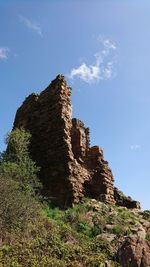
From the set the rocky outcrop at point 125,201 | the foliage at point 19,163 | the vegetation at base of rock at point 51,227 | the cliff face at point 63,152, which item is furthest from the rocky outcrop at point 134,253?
the rocky outcrop at point 125,201

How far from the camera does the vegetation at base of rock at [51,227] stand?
17.6 meters

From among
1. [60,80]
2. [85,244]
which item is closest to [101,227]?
[85,244]

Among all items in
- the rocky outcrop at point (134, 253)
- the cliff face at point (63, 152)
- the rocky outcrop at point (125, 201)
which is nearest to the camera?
the rocky outcrop at point (134, 253)

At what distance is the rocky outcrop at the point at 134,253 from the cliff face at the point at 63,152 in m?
10.2

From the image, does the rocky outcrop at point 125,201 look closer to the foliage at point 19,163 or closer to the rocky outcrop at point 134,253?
the foliage at point 19,163

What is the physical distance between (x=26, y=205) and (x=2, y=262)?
5789mm

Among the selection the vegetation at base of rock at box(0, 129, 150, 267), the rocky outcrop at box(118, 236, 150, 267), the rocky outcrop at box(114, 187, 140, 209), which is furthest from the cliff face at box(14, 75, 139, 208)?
the rocky outcrop at box(118, 236, 150, 267)

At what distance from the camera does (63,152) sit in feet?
105

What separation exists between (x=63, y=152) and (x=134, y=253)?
14.2 meters

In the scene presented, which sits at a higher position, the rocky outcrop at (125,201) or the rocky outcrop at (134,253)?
the rocky outcrop at (125,201)

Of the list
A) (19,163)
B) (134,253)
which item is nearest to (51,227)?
(134,253)

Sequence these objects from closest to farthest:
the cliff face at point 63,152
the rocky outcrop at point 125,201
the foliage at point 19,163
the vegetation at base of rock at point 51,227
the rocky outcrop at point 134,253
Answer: the vegetation at base of rock at point 51,227 → the rocky outcrop at point 134,253 → the foliage at point 19,163 → the cliff face at point 63,152 → the rocky outcrop at point 125,201

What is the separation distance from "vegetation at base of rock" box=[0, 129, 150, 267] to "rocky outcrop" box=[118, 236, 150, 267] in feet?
1.54

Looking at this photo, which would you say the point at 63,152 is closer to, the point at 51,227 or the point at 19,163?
the point at 19,163
